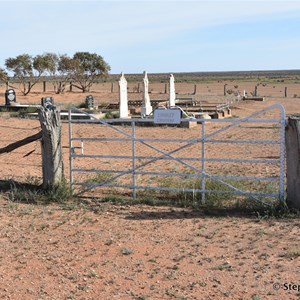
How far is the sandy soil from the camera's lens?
507 cm

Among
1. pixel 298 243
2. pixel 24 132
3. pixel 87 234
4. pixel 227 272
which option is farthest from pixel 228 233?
pixel 24 132

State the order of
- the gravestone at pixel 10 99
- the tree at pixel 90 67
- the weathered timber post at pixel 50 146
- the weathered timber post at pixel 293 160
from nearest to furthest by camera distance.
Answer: the weathered timber post at pixel 293 160 < the weathered timber post at pixel 50 146 < the gravestone at pixel 10 99 < the tree at pixel 90 67

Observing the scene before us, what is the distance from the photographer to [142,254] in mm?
6035

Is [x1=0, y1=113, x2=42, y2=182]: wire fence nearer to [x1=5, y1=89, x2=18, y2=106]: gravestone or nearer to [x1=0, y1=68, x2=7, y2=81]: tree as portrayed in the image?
[x1=5, y1=89, x2=18, y2=106]: gravestone

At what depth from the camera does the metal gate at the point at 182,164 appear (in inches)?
315

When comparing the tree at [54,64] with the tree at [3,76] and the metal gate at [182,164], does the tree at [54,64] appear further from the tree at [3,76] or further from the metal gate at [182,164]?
the metal gate at [182,164]

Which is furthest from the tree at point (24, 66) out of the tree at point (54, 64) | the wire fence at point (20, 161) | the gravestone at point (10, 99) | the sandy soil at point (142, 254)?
the sandy soil at point (142, 254)

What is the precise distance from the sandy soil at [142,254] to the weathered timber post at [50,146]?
76cm

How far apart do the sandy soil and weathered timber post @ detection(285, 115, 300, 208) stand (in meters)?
0.44

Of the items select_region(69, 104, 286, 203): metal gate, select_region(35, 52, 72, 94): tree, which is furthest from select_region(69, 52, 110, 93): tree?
select_region(69, 104, 286, 203): metal gate

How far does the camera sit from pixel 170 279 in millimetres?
5289

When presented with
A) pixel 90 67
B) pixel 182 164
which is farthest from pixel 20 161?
pixel 90 67

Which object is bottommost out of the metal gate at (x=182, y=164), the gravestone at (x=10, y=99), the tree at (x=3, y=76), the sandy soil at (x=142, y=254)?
the sandy soil at (x=142, y=254)

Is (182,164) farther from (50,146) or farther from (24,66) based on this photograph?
(24,66)
